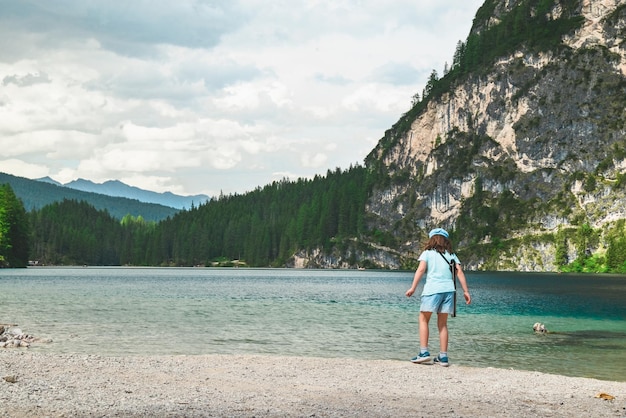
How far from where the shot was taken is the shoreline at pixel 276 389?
1497cm

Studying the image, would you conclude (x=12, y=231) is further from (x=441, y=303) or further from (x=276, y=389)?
(x=276, y=389)

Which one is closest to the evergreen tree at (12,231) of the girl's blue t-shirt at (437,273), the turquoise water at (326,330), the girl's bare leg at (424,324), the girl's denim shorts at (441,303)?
the turquoise water at (326,330)

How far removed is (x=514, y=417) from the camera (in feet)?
48.2

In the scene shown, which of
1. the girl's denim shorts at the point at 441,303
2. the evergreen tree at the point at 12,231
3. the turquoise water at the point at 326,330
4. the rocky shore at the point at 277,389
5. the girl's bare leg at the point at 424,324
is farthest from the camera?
the evergreen tree at the point at 12,231

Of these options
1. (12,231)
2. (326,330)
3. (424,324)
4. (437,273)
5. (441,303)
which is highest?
(12,231)

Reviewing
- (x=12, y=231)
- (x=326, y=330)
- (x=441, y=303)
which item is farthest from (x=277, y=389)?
(x=12, y=231)

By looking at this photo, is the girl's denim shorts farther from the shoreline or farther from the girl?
the shoreline

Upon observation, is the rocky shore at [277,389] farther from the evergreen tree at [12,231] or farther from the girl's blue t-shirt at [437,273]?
Answer: the evergreen tree at [12,231]

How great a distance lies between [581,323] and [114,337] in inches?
1372

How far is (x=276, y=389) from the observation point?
17.8 m

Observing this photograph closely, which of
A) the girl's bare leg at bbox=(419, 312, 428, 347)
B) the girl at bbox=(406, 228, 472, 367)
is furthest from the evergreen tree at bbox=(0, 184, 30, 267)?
the girl at bbox=(406, 228, 472, 367)

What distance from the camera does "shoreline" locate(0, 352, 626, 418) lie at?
15.0 meters

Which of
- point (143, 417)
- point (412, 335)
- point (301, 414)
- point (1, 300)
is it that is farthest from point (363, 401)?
point (1, 300)

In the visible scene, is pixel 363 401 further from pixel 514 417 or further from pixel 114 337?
pixel 114 337
